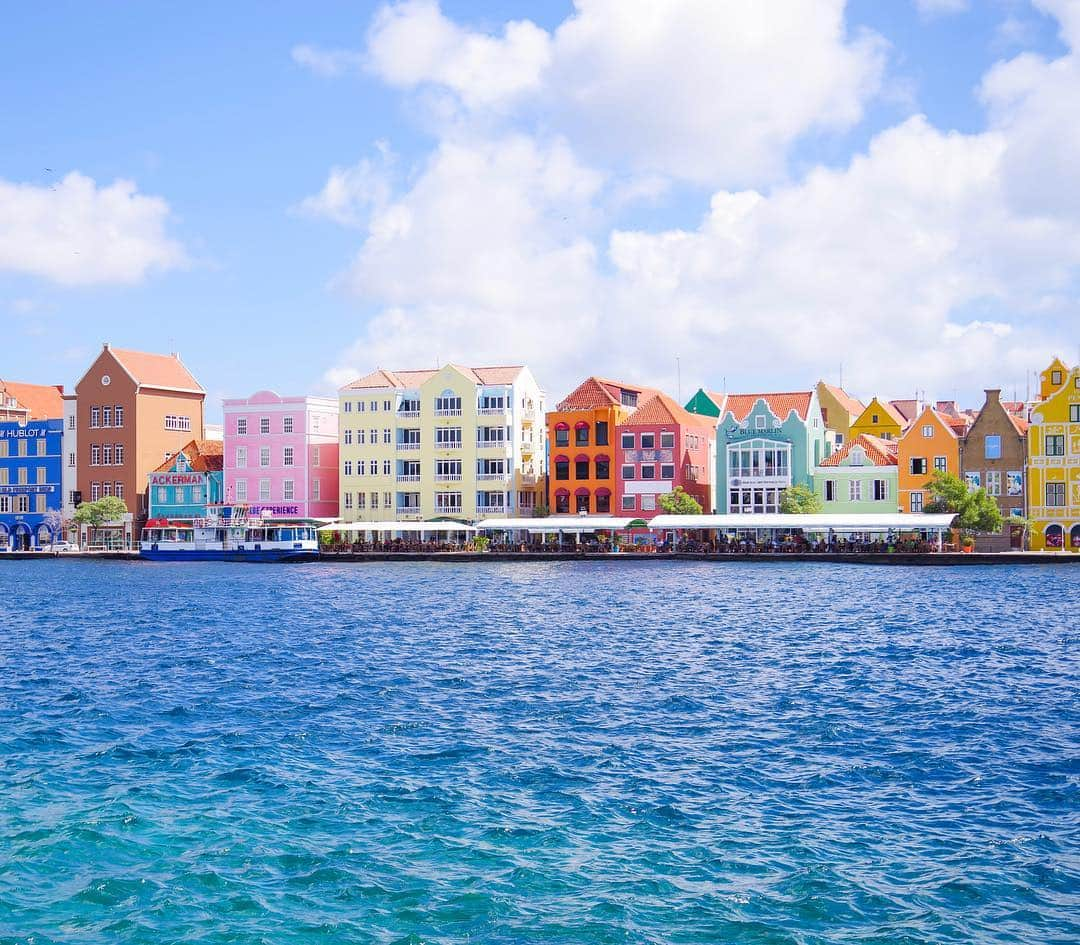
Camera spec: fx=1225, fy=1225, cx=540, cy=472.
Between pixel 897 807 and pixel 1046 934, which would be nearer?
pixel 1046 934

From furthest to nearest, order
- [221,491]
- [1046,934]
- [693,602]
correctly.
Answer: [221,491]
[693,602]
[1046,934]

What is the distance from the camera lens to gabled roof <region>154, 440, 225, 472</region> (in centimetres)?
12719

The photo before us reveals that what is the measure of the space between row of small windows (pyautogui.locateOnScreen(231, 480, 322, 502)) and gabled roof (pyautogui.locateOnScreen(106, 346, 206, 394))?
15.3 meters

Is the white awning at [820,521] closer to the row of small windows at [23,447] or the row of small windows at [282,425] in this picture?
the row of small windows at [282,425]

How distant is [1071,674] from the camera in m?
37.1

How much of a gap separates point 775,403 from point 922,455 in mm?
14813

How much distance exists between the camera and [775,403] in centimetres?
11281

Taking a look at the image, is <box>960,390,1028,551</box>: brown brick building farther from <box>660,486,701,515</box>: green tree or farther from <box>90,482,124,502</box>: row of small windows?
<box>90,482,124,502</box>: row of small windows

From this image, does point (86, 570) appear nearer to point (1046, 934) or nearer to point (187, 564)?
point (187, 564)

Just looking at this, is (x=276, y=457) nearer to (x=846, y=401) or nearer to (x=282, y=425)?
(x=282, y=425)

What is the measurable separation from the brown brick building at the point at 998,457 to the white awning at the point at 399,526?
42734mm

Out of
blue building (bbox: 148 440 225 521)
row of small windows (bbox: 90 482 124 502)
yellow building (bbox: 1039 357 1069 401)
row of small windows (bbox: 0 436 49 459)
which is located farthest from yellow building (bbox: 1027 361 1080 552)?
row of small windows (bbox: 0 436 49 459)

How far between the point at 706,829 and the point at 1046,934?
586cm

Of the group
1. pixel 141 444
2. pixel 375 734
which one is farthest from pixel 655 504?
pixel 375 734
